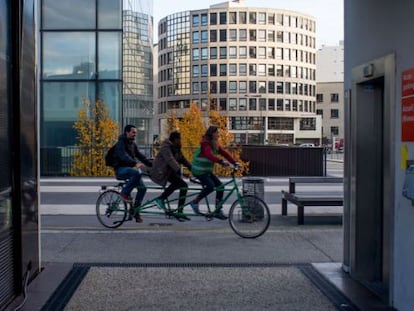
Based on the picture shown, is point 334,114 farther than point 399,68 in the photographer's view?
Yes

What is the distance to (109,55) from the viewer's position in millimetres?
22062

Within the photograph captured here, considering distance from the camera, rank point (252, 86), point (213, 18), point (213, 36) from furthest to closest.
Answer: point (213, 36), point (213, 18), point (252, 86)

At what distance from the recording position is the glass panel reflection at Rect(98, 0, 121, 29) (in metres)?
22.0

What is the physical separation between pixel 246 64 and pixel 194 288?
330 feet

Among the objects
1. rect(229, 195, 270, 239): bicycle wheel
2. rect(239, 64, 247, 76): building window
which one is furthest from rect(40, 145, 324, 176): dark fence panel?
rect(239, 64, 247, 76): building window

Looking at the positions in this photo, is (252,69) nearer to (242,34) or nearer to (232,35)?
(242,34)

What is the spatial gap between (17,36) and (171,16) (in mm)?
108089

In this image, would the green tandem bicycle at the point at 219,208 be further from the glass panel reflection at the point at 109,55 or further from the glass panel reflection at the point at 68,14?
the glass panel reflection at the point at 68,14

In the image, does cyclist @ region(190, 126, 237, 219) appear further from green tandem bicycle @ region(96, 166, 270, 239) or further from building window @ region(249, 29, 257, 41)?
building window @ region(249, 29, 257, 41)

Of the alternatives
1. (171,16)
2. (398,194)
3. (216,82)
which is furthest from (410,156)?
(171,16)

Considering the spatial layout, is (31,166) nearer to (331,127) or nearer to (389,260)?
(389,260)

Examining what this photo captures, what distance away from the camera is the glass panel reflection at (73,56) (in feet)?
72.4

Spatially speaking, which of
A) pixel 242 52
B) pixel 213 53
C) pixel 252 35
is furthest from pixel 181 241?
pixel 213 53

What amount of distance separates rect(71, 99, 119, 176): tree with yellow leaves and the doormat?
47.7ft
